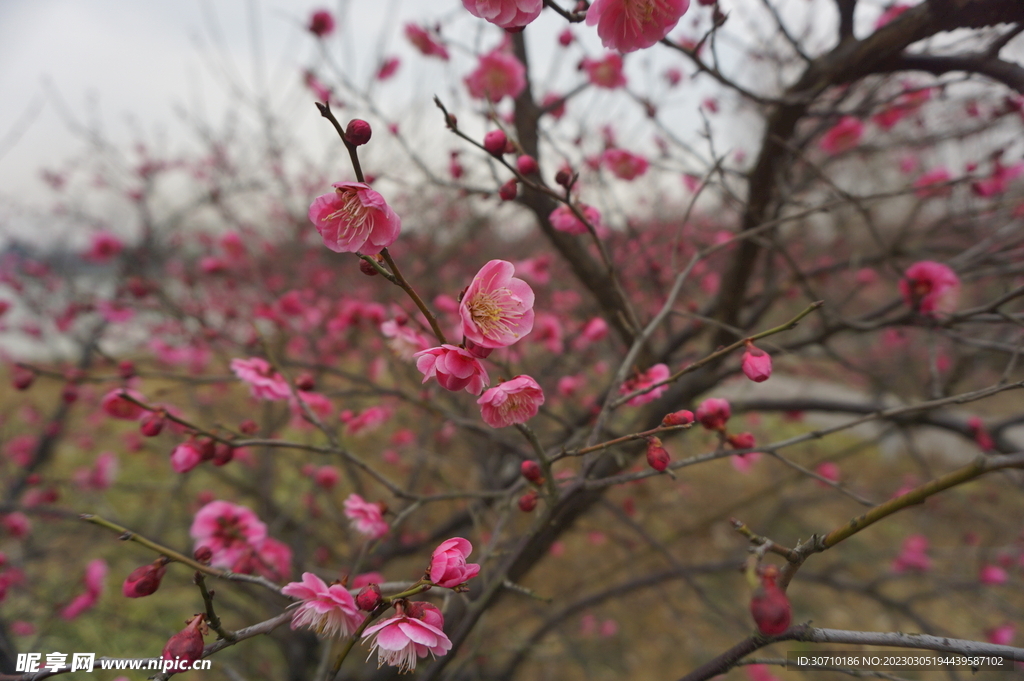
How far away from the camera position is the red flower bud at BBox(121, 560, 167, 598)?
82 cm

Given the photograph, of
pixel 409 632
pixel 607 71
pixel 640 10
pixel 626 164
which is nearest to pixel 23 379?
pixel 409 632

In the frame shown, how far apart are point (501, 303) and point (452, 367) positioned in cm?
21

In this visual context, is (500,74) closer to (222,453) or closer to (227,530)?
(222,453)

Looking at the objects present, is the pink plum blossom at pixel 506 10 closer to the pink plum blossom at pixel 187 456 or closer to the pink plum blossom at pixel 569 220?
the pink plum blossom at pixel 569 220

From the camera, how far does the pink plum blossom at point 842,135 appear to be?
7.57ft

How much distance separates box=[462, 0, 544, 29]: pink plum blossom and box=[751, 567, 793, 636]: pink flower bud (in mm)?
945

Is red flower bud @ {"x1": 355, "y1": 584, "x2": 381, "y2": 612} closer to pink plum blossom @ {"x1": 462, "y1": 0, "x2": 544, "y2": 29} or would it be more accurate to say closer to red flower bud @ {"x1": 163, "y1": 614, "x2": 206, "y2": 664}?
red flower bud @ {"x1": 163, "y1": 614, "x2": 206, "y2": 664}

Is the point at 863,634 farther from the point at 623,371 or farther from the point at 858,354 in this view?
the point at 858,354

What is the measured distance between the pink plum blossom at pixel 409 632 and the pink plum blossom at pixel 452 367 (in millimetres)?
378

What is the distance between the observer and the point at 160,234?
4613 millimetres

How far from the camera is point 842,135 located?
2.47m

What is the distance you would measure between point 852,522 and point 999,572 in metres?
3.45

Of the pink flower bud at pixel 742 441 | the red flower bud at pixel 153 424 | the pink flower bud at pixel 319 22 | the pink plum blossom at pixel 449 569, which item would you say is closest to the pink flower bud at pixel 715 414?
the pink flower bud at pixel 742 441

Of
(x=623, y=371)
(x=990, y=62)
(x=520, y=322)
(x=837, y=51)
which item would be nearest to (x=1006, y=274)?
(x=990, y=62)
